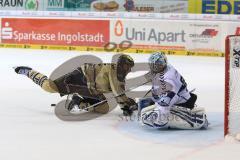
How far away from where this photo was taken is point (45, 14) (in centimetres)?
1423

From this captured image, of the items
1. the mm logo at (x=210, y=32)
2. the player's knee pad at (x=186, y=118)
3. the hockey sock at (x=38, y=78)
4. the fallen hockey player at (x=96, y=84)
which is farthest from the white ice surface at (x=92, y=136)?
the mm logo at (x=210, y=32)

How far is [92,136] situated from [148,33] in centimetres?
785

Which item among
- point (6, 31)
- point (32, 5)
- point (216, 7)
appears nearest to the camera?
point (216, 7)

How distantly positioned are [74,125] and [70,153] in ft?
4.12

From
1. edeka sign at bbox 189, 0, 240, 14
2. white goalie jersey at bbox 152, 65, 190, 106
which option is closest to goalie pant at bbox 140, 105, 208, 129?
white goalie jersey at bbox 152, 65, 190, 106

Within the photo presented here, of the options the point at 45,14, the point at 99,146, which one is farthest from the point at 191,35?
the point at 99,146

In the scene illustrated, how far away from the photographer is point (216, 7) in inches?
531

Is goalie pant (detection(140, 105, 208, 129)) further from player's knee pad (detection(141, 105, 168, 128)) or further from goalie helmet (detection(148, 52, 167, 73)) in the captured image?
goalie helmet (detection(148, 52, 167, 73))

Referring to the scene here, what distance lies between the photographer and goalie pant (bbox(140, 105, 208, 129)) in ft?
19.1

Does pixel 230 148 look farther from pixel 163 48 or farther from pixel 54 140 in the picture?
pixel 163 48

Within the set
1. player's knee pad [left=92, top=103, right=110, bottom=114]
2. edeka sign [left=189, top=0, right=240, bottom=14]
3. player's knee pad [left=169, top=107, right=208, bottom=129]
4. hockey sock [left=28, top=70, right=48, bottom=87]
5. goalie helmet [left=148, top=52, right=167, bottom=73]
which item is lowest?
player's knee pad [left=92, top=103, right=110, bottom=114]

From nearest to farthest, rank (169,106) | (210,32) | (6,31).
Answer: (169,106) → (210,32) → (6,31)

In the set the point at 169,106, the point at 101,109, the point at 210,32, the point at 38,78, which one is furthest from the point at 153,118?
the point at 210,32

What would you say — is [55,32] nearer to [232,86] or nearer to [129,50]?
[129,50]
